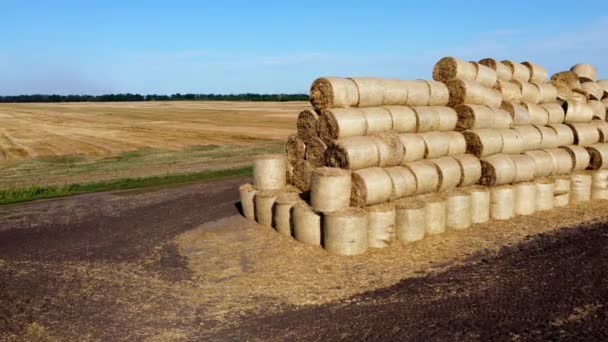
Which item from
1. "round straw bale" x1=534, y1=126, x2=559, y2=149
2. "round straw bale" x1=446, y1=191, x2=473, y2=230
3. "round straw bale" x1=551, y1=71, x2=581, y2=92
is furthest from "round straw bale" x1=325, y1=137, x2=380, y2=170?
"round straw bale" x1=551, y1=71, x2=581, y2=92

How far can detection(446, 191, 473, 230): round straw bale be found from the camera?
1212cm

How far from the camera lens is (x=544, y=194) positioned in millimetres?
13891

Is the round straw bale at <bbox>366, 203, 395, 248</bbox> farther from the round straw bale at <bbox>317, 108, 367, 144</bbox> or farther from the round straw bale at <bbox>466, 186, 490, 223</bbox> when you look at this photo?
the round straw bale at <bbox>466, 186, 490, 223</bbox>

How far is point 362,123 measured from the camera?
12375 mm

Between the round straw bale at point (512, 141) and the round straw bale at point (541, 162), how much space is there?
0.33 metres

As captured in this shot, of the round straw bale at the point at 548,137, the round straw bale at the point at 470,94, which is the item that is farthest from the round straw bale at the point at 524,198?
the round straw bale at the point at 470,94

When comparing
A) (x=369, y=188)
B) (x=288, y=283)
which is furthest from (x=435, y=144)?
(x=288, y=283)

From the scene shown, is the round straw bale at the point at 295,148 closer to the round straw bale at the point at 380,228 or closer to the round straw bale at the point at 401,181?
the round straw bale at the point at 401,181

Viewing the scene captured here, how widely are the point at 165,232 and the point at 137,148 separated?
806 inches

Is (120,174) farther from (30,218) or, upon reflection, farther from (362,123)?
(362,123)

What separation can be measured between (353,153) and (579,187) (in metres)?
7.87

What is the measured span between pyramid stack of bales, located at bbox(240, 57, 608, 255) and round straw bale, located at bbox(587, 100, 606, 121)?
879 mm

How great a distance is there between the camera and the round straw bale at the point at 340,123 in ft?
39.4

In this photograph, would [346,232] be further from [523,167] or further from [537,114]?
[537,114]
